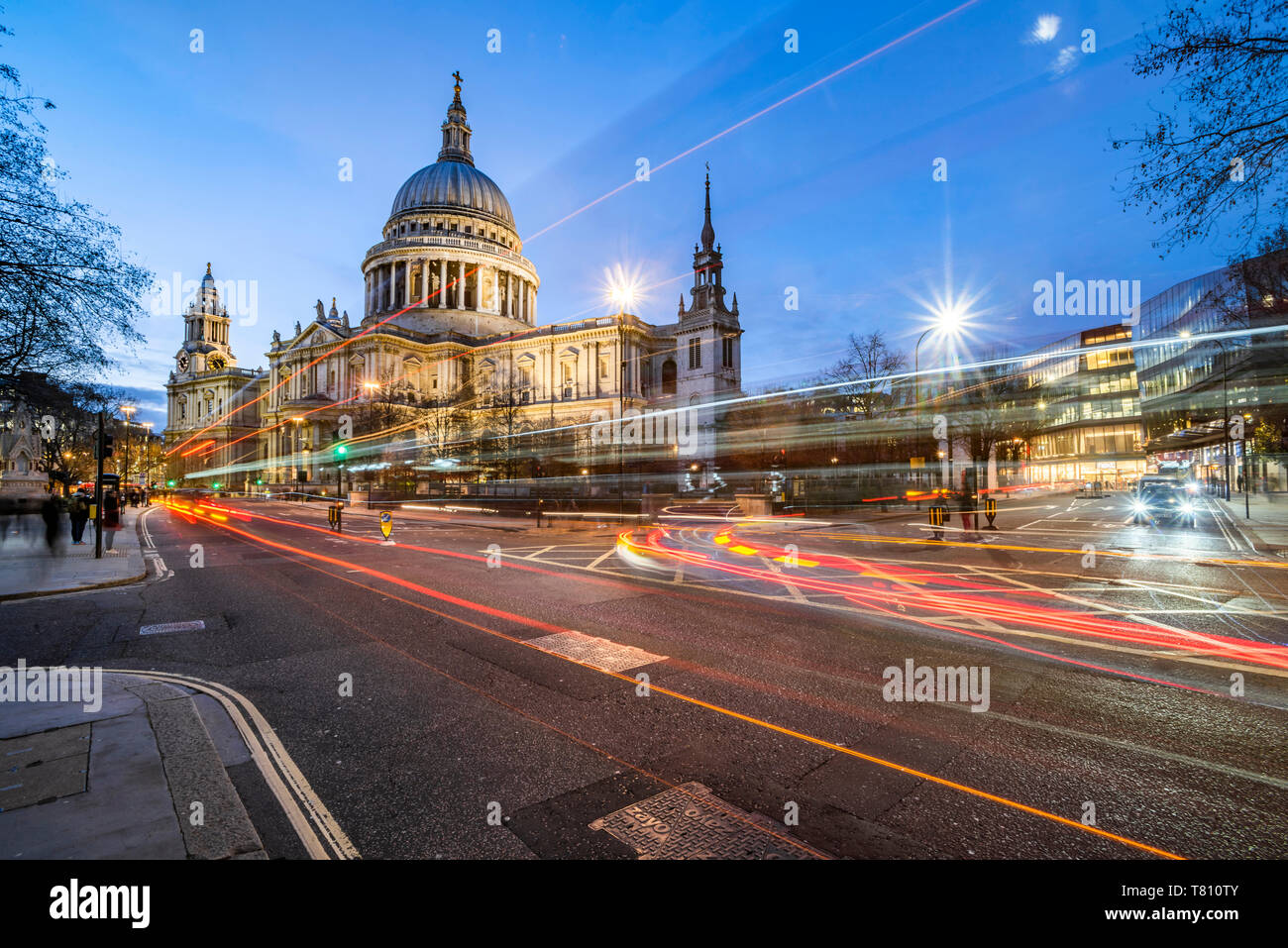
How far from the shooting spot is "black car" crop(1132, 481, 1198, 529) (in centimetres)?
2455

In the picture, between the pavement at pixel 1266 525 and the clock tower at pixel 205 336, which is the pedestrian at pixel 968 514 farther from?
the clock tower at pixel 205 336

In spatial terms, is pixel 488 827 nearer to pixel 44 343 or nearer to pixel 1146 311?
pixel 44 343

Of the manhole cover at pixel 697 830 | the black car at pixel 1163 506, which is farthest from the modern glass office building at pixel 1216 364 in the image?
the manhole cover at pixel 697 830

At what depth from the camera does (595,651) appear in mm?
6848

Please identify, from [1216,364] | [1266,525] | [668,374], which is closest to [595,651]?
[1266,525]

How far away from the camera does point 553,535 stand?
23031 mm

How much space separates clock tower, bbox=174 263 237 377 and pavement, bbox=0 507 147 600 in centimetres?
14458

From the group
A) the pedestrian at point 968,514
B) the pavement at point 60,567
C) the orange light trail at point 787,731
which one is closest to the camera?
the orange light trail at point 787,731

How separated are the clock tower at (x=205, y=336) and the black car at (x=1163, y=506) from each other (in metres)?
168

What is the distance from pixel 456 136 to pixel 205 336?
89543 mm

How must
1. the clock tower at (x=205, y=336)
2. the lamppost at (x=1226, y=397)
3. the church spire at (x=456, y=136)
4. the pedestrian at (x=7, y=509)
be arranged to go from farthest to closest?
1. the clock tower at (x=205, y=336)
2. the church spire at (x=456, y=136)
3. the lamppost at (x=1226, y=397)
4. the pedestrian at (x=7, y=509)

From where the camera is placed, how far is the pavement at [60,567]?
11.2m
